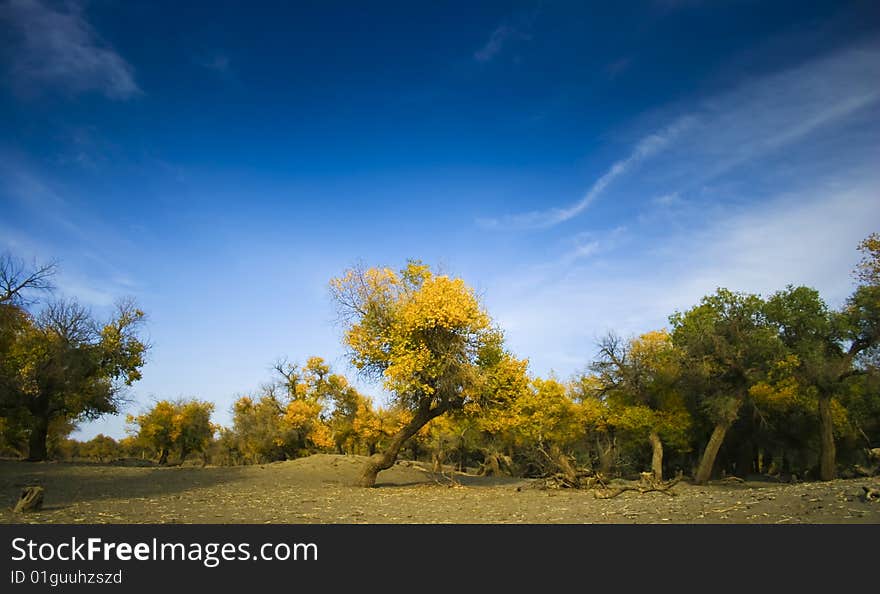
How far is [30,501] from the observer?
1153 cm

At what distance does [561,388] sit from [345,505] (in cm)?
3055

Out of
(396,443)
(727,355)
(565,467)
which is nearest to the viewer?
(396,443)

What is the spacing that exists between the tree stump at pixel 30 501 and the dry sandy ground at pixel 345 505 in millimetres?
303

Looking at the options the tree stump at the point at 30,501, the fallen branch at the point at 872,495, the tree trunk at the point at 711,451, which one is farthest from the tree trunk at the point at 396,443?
the tree trunk at the point at 711,451

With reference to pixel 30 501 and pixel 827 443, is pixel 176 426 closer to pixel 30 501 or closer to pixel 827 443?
pixel 30 501

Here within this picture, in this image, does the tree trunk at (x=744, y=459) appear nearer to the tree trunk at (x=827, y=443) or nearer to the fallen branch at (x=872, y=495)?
the tree trunk at (x=827, y=443)

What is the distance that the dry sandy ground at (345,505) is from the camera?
10320mm

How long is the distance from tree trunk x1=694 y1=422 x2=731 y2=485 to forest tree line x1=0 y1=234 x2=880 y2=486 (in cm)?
9

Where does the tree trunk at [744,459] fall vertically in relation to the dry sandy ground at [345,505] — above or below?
below

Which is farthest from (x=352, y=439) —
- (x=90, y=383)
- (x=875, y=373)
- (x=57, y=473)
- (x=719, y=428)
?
(x=875, y=373)

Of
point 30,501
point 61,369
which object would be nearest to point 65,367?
point 61,369

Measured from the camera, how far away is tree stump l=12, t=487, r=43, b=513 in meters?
11.4

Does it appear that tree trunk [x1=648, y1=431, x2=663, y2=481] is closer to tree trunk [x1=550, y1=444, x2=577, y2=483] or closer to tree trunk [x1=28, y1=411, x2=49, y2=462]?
tree trunk [x1=550, y1=444, x2=577, y2=483]
